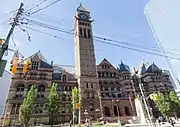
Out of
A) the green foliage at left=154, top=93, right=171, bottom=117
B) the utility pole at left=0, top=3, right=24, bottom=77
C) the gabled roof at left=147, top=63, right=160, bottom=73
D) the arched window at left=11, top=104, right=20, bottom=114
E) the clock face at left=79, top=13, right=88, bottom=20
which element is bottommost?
the utility pole at left=0, top=3, right=24, bottom=77

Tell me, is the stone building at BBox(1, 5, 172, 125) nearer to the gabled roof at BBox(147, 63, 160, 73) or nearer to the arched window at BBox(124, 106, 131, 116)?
the arched window at BBox(124, 106, 131, 116)

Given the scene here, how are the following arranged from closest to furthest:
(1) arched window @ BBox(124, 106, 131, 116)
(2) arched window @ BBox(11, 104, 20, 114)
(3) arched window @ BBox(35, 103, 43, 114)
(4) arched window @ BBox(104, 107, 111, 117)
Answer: (2) arched window @ BBox(11, 104, 20, 114) → (3) arched window @ BBox(35, 103, 43, 114) → (4) arched window @ BBox(104, 107, 111, 117) → (1) arched window @ BBox(124, 106, 131, 116)

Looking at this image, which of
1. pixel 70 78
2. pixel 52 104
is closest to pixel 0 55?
pixel 52 104

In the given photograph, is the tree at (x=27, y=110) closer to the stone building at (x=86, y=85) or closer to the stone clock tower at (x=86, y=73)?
the stone building at (x=86, y=85)

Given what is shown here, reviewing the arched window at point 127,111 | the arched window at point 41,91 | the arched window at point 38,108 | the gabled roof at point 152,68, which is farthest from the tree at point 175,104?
the arched window at point 41,91

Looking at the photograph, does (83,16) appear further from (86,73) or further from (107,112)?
(107,112)

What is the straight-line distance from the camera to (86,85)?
46.6 m

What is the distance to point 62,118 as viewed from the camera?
43031mm

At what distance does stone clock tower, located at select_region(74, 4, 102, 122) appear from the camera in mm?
43656

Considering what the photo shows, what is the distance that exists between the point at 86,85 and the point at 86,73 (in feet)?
12.2

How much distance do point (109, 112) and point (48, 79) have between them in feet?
63.3

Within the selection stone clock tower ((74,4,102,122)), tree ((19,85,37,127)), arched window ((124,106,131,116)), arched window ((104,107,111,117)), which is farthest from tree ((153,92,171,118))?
tree ((19,85,37,127))

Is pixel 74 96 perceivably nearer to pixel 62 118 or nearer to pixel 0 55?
pixel 62 118

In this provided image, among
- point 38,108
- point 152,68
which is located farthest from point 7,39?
point 152,68
